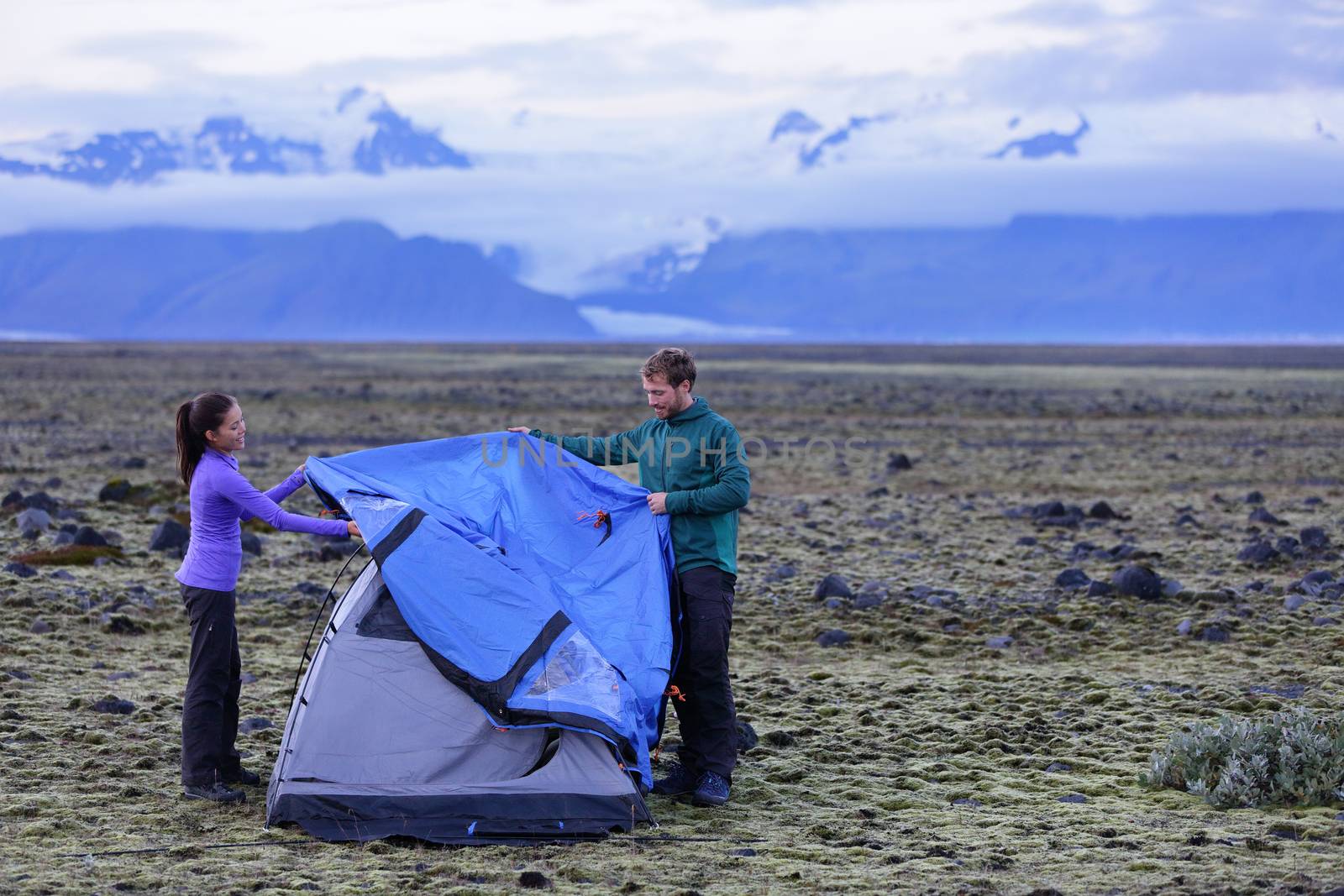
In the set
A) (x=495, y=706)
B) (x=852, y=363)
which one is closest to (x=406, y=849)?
(x=495, y=706)

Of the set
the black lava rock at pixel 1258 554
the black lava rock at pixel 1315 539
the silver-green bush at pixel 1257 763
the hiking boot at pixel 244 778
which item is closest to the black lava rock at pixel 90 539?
the hiking boot at pixel 244 778

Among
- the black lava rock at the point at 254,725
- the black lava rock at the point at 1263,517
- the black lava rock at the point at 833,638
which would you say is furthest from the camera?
the black lava rock at the point at 1263,517

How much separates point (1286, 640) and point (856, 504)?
29.7ft

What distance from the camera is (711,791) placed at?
7.32m

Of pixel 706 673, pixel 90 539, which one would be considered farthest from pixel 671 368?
pixel 90 539

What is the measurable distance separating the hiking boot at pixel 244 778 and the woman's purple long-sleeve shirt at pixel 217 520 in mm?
1008

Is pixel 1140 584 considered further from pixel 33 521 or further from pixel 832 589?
pixel 33 521

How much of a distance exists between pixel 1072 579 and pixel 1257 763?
607 centimetres

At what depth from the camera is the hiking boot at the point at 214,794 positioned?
7.19 metres

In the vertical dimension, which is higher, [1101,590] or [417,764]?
[1101,590]

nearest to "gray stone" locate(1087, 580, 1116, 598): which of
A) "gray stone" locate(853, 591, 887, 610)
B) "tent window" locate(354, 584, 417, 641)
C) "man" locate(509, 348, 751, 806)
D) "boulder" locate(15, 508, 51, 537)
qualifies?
"gray stone" locate(853, 591, 887, 610)

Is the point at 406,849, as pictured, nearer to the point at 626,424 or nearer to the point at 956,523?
the point at 956,523

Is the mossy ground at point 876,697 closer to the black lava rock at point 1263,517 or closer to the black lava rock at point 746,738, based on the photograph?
the black lava rock at point 746,738

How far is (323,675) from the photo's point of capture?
7051mm
